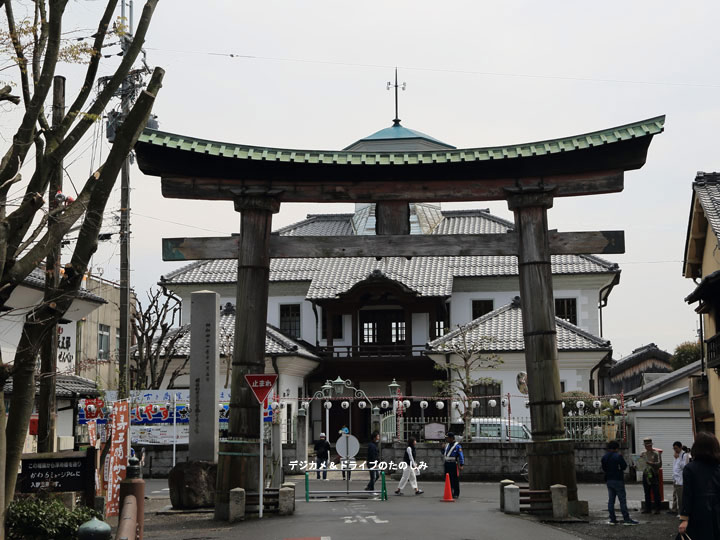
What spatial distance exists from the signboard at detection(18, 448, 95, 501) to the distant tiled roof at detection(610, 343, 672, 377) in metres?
65.6

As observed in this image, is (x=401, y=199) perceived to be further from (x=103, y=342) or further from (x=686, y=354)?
(x=686, y=354)

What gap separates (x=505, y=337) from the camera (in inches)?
1690

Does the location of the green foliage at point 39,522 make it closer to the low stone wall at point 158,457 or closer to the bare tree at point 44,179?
the bare tree at point 44,179

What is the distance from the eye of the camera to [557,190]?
1927cm

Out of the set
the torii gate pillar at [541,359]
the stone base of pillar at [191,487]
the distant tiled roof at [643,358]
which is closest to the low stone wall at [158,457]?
the stone base of pillar at [191,487]

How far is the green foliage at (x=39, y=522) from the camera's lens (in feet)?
46.2

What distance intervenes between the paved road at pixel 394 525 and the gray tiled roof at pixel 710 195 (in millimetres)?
7980

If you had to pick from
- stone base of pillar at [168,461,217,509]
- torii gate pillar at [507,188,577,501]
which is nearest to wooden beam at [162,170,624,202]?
torii gate pillar at [507,188,577,501]

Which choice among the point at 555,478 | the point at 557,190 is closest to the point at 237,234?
the point at 557,190

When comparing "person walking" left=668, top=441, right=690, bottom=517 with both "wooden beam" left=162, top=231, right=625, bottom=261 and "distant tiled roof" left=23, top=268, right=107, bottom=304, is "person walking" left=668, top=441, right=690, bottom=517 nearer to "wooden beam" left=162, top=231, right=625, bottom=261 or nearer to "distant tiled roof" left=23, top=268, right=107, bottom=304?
"wooden beam" left=162, top=231, right=625, bottom=261

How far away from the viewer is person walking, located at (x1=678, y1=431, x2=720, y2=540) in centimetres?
938

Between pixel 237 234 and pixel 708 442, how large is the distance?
38.4ft

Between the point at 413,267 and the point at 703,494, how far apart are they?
1636 inches

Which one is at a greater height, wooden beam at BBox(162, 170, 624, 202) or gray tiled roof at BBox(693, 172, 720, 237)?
gray tiled roof at BBox(693, 172, 720, 237)
